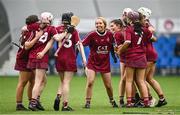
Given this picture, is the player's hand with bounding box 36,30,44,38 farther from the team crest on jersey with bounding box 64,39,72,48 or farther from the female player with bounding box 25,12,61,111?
the team crest on jersey with bounding box 64,39,72,48

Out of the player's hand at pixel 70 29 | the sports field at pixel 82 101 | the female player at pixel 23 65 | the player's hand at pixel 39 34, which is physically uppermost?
the player's hand at pixel 70 29

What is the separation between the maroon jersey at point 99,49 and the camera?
20.0 metres

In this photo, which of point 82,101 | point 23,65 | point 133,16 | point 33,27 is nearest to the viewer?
point 33,27

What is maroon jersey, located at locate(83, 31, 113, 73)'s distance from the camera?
65.7ft

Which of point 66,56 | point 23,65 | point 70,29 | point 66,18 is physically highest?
point 66,18

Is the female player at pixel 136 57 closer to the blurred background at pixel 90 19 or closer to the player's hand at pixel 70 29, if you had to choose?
the player's hand at pixel 70 29

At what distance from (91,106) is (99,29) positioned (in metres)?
1.87

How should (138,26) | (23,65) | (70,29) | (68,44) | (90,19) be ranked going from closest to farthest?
(70,29), (68,44), (23,65), (138,26), (90,19)

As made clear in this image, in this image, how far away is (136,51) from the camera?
19734 mm

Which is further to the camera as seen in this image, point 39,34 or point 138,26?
point 138,26

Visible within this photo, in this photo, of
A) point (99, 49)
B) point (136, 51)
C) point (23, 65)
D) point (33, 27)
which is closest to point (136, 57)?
point (136, 51)

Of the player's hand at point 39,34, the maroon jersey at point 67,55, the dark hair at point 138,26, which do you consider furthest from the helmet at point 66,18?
the dark hair at point 138,26

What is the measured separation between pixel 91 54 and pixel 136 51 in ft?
3.84

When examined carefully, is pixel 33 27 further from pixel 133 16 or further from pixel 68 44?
pixel 133 16
